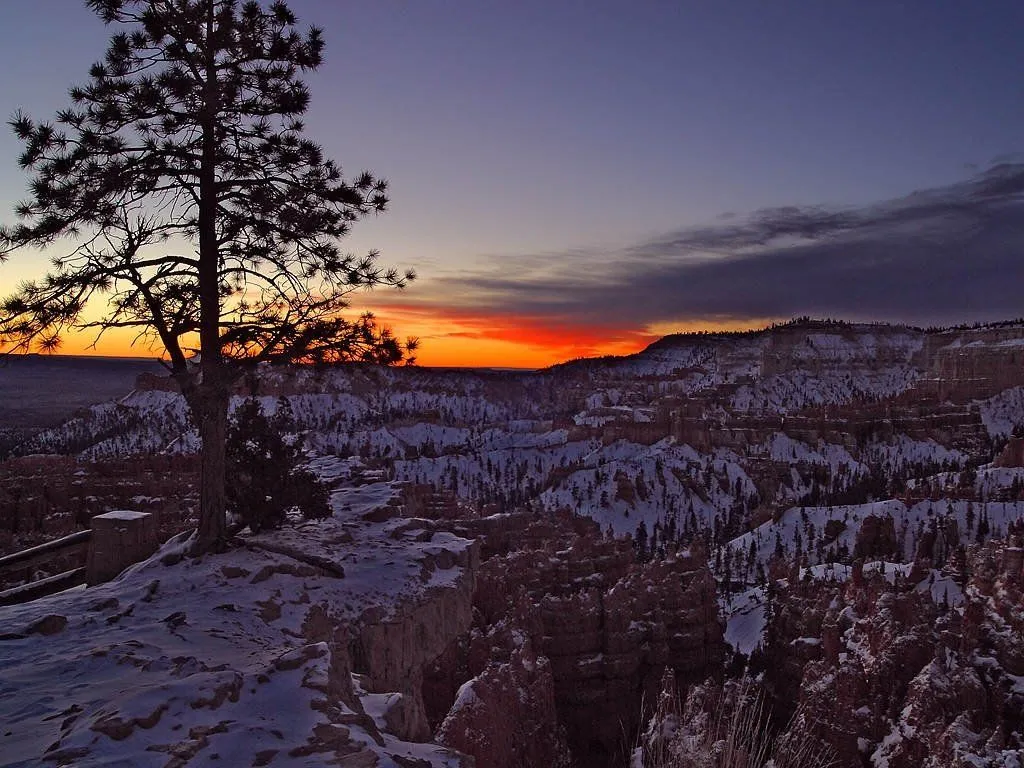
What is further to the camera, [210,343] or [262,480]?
[262,480]

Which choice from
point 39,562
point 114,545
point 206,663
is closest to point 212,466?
point 114,545

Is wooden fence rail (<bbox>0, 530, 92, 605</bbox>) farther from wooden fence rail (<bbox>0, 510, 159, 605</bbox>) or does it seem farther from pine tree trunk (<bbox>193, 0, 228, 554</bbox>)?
pine tree trunk (<bbox>193, 0, 228, 554</bbox>)

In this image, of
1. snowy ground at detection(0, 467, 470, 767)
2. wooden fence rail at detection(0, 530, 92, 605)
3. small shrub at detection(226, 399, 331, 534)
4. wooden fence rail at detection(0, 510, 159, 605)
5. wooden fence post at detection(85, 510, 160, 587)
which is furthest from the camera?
small shrub at detection(226, 399, 331, 534)

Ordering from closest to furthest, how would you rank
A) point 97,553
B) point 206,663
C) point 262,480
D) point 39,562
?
point 206,663
point 97,553
point 39,562
point 262,480

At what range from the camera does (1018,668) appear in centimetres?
2133

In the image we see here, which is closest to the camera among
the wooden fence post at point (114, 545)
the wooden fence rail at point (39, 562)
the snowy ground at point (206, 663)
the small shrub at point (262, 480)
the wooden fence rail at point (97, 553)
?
the snowy ground at point (206, 663)

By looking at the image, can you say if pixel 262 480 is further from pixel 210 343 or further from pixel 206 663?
pixel 206 663

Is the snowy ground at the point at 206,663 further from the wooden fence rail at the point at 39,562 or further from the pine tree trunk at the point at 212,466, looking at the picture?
the wooden fence rail at the point at 39,562

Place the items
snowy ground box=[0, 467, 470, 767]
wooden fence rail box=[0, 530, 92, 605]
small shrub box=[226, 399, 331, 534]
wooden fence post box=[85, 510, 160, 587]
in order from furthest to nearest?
1. small shrub box=[226, 399, 331, 534]
2. wooden fence post box=[85, 510, 160, 587]
3. wooden fence rail box=[0, 530, 92, 605]
4. snowy ground box=[0, 467, 470, 767]

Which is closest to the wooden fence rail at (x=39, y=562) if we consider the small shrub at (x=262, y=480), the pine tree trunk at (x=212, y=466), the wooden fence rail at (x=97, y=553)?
the wooden fence rail at (x=97, y=553)

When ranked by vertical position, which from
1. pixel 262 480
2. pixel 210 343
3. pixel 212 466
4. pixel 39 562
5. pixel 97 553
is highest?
pixel 210 343

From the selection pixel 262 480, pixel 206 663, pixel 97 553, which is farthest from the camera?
pixel 262 480

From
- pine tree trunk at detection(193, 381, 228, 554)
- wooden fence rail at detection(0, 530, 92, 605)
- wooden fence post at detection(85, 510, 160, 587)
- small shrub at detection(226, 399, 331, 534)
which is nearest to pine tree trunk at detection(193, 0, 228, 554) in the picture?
pine tree trunk at detection(193, 381, 228, 554)

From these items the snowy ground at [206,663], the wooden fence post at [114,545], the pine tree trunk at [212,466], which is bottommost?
the snowy ground at [206,663]
